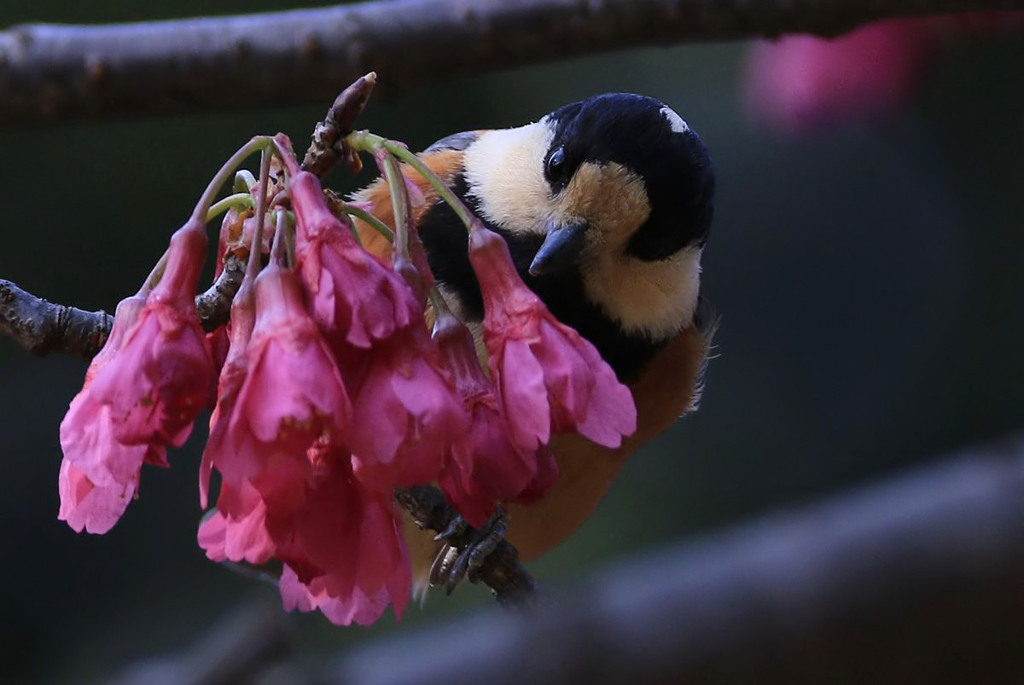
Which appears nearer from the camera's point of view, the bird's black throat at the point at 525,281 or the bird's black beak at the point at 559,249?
the bird's black beak at the point at 559,249

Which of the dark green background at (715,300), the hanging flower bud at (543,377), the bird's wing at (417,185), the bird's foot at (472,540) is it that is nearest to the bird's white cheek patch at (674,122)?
the bird's wing at (417,185)

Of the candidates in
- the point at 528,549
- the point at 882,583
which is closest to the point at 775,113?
the point at 528,549

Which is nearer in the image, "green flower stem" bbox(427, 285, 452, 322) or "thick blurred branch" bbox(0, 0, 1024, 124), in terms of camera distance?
"green flower stem" bbox(427, 285, 452, 322)

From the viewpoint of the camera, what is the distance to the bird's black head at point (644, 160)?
1242 millimetres

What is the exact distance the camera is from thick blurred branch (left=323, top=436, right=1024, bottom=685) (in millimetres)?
368

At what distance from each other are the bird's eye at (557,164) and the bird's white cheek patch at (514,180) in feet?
0.05

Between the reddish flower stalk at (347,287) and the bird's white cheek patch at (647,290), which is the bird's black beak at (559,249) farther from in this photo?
the reddish flower stalk at (347,287)

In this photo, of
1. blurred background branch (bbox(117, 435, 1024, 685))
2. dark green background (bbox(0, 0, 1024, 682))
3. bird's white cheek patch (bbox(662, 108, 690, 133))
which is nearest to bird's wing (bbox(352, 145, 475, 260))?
bird's white cheek patch (bbox(662, 108, 690, 133))

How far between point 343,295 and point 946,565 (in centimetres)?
40

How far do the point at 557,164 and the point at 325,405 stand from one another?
63cm

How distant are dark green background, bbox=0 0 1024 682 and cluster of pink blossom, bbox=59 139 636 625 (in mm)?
2476

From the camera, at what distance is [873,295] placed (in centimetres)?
413

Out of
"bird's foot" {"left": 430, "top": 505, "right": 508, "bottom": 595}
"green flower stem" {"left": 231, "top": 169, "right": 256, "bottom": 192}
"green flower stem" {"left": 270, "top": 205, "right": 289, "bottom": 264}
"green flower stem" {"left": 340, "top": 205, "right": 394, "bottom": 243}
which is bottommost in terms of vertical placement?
"bird's foot" {"left": 430, "top": 505, "right": 508, "bottom": 595}

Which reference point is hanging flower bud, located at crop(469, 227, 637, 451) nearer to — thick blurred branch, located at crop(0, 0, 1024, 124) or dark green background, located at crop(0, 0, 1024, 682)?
thick blurred branch, located at crop(0, 0, 1024, 124)
